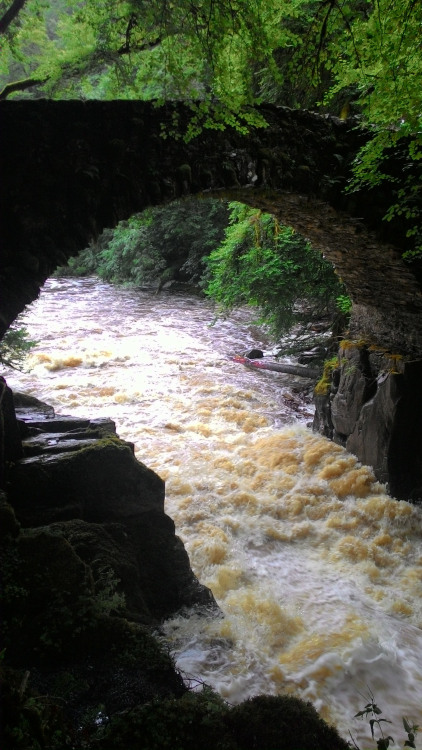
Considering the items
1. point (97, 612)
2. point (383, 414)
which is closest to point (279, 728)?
point (97, 612)

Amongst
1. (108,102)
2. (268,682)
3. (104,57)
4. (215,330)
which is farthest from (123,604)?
(215,330)

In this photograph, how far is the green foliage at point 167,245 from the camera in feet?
59.7

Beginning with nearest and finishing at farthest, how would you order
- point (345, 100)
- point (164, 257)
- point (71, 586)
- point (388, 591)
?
point (71, 586), point (388, 591), point (345, 100), point (164, 257)

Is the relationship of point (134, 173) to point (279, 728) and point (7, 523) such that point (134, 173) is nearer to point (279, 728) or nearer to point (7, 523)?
point (7, 523)

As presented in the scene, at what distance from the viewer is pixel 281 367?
10.6 m

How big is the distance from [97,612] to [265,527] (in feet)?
10.3

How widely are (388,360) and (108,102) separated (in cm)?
478

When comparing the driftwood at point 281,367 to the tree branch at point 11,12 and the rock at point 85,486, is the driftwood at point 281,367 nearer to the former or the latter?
the rock at point 85,486

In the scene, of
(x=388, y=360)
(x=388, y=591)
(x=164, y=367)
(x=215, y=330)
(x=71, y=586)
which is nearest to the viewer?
(x=71, y=586)

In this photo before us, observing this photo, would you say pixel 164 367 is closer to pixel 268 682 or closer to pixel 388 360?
pixel 388 360

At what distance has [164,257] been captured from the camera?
1959cm

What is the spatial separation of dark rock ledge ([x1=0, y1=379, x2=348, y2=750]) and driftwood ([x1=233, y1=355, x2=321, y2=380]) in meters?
6.34

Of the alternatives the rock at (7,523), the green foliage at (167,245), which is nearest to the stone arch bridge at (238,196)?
the rock at (7,523)

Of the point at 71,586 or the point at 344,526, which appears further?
the point at 344,526
